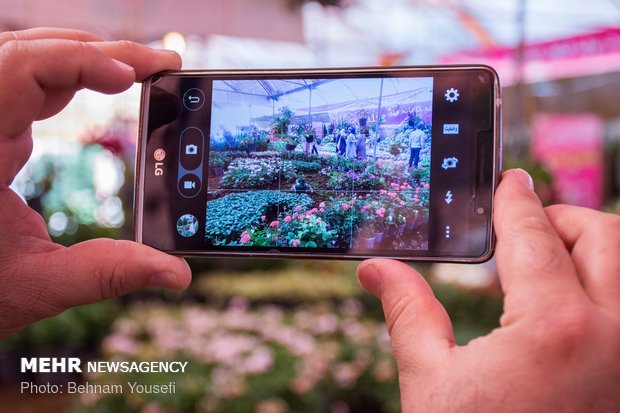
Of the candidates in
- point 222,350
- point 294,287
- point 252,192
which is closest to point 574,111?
point 294,287

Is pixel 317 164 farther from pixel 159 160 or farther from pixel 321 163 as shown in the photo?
pixel 159 160

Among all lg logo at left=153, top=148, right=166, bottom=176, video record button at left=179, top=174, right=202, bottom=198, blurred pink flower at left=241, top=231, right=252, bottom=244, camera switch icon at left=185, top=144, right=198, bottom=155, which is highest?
camera switch icon at left=185, top=144, right=198, bottom=155

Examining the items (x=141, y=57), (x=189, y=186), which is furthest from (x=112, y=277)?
(x=141, y=57)

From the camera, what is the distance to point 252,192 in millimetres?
1036

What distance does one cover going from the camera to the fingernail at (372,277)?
0.85 meters

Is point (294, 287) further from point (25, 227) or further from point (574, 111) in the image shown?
point (574, 111)

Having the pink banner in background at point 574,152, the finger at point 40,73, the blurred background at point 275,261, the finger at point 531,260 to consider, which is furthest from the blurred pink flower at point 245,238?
the pink banner in background at point 574,152

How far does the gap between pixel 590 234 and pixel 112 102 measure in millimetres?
4229

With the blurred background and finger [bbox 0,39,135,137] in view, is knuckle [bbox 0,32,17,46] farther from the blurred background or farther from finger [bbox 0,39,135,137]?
the blurred background

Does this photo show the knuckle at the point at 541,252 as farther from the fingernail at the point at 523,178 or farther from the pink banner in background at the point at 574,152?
the pink banner in background at the point at 574,152

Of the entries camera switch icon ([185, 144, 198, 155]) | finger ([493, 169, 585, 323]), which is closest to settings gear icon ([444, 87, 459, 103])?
finger ([493, 169, 585, 323])

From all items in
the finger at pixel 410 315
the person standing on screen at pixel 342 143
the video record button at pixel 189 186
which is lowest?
the finger at pixel 410 315

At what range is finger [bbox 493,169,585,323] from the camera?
63 centimetres

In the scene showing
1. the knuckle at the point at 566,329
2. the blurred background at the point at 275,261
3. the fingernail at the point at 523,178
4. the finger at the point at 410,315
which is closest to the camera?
the knuckle at the point at 566,329
